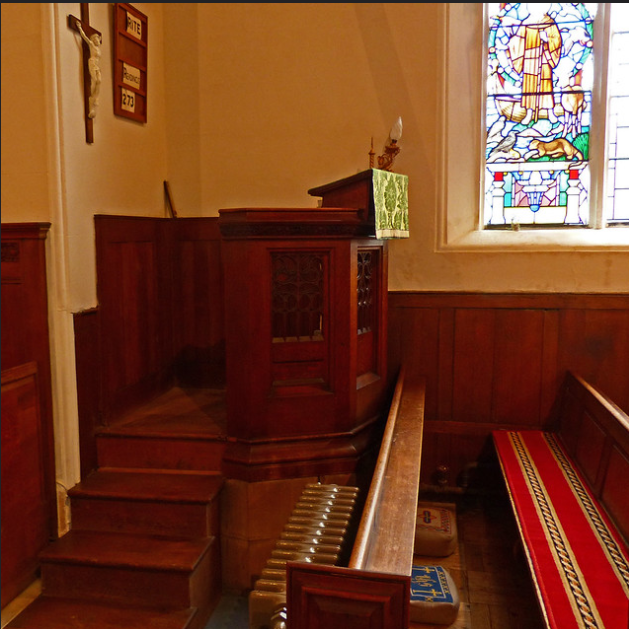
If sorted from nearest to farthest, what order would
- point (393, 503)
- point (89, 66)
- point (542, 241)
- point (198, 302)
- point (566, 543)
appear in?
point (393, 503)
point (566, 543)
point (89, 66)
point (542, 241)
point (198, 302)

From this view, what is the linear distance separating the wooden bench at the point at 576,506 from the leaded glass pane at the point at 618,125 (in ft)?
3.87

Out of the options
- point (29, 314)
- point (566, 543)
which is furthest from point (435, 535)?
point (29, 314)

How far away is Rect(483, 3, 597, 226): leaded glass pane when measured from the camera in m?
4.38

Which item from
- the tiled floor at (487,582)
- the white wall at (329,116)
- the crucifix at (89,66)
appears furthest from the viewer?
the white wall at (329,116)

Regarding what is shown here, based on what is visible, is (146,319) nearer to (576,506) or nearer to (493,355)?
(493,355)

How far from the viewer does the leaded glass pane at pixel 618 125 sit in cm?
427

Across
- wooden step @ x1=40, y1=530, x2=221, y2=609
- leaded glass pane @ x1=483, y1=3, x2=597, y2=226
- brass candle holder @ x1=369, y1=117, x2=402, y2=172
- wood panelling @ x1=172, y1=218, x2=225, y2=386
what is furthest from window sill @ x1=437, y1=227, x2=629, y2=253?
wooden step @ x1=40, y1=530, x2=221, y2=609

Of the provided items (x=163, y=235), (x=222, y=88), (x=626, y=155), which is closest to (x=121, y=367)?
(x=163, y=235)

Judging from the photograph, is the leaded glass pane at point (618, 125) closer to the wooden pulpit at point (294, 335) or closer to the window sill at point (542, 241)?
the window sill at point (542, 241)

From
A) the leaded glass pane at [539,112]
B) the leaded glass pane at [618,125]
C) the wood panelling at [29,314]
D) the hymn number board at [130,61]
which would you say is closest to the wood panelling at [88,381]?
the wood panelling at [29,314]

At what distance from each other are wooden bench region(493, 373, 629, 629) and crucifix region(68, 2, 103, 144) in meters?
2.92

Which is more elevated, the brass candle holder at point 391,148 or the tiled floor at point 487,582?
the brass candle holder at point 391,148

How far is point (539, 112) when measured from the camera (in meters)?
4.45

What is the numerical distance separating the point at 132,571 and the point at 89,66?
8.50 feet
